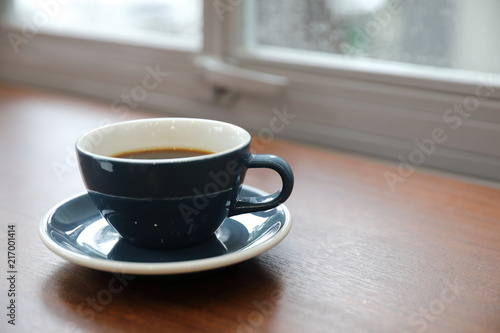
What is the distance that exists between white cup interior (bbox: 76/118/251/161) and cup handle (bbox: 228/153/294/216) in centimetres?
3

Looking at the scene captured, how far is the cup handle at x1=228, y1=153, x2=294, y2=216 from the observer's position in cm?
55

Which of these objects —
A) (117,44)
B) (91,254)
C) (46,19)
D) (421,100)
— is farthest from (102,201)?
(46,19)

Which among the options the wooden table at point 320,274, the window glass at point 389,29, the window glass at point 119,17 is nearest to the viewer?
the wooden table at point 320,274

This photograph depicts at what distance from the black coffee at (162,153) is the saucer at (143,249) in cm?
7

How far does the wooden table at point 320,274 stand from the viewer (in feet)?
1.54

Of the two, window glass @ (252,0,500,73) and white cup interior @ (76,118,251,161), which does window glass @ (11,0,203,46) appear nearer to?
window glass @ (252,0,500,73)

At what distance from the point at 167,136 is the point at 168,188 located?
0.37 feet

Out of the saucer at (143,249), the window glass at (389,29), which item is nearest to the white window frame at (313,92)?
the window glass at (389,29)

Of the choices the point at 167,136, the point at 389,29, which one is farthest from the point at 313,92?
the point at 167,136

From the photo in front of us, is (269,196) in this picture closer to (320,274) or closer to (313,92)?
(320,274)

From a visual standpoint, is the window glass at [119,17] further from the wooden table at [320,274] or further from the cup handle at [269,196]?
the cup handle at [269,196]

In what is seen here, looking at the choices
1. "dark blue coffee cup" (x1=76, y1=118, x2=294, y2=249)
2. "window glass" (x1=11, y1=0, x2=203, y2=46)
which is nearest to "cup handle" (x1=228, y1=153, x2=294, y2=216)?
"dark blue coffee cup" (x1=76, y1=118, x2=294, y2=249)

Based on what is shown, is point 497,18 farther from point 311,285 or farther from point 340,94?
point 311,285

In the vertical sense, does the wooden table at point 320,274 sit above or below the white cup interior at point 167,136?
below
